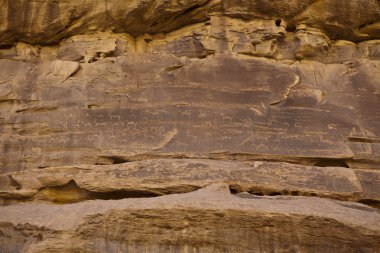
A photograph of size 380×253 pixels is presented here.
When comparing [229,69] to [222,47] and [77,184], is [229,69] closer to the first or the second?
[222,47]

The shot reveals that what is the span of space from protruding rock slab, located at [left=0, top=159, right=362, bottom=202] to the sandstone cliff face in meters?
0.02

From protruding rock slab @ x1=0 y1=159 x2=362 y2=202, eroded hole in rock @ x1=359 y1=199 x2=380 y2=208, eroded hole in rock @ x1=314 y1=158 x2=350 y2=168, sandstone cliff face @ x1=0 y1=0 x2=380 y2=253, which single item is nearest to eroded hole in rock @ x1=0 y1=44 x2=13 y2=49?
sandstone cliff face @ x1=0 y1=0 x2=380 y2=253

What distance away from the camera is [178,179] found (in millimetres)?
8195

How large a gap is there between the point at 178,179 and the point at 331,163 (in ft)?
9.57

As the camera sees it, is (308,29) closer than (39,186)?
No

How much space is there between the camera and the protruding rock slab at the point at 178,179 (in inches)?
323

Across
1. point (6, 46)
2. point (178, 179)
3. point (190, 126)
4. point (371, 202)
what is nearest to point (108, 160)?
point (178, 179)

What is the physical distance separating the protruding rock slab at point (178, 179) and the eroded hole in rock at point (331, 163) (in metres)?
0.33

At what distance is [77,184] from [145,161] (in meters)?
1.20

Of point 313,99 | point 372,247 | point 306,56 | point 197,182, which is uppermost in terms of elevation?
point 306,56

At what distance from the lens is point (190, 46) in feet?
33.2

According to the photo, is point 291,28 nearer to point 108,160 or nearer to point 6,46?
point 108,160

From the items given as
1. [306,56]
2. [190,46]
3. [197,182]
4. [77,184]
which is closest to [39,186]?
[77,184]

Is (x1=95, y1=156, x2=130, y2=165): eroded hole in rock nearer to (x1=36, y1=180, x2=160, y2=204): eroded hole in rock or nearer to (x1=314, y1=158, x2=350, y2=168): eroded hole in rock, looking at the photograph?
(x1=36, y1=180, x2=160, y2=204): eroded hole in rock
